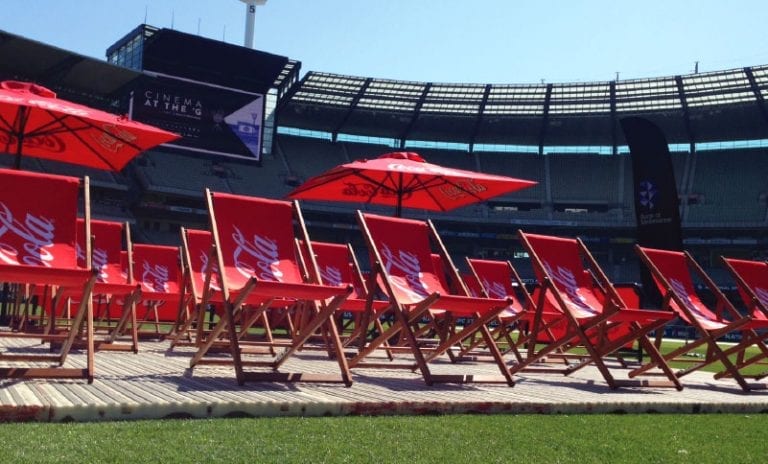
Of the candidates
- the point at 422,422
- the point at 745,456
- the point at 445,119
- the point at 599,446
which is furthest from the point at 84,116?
the point at 445,119

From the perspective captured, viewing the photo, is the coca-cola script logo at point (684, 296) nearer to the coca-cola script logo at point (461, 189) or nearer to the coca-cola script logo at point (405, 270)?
the coca-cola script logo at point (405, 270)

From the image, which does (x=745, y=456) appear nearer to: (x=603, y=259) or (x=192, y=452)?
(x=192, y=452)

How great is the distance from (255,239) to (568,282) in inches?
100

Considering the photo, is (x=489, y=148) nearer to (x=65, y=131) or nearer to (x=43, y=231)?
(x=65, y=131)

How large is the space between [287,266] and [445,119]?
3347 centimetres

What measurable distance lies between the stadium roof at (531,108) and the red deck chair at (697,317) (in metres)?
28.3

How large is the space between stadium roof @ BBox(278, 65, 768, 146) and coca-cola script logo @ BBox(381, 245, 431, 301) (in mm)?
30156

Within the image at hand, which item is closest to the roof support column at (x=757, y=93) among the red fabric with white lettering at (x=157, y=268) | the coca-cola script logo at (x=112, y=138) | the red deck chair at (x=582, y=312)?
the red deck chair at (x=582, y=312)

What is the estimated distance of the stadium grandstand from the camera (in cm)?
3064

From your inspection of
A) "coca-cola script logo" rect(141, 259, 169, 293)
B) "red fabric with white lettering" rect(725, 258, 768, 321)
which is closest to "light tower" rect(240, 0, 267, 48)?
"coca-cola script logo" rect(141, 259, 169, 293)

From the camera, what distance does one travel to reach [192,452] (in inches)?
88.7

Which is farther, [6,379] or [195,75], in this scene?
[195,75]

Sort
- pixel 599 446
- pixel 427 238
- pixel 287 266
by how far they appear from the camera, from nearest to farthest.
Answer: pixel 599 446
pixel 287 266
pixel 427 238

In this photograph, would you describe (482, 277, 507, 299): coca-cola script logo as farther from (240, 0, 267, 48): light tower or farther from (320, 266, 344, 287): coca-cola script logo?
(240, 0, 267, 48): light tower
